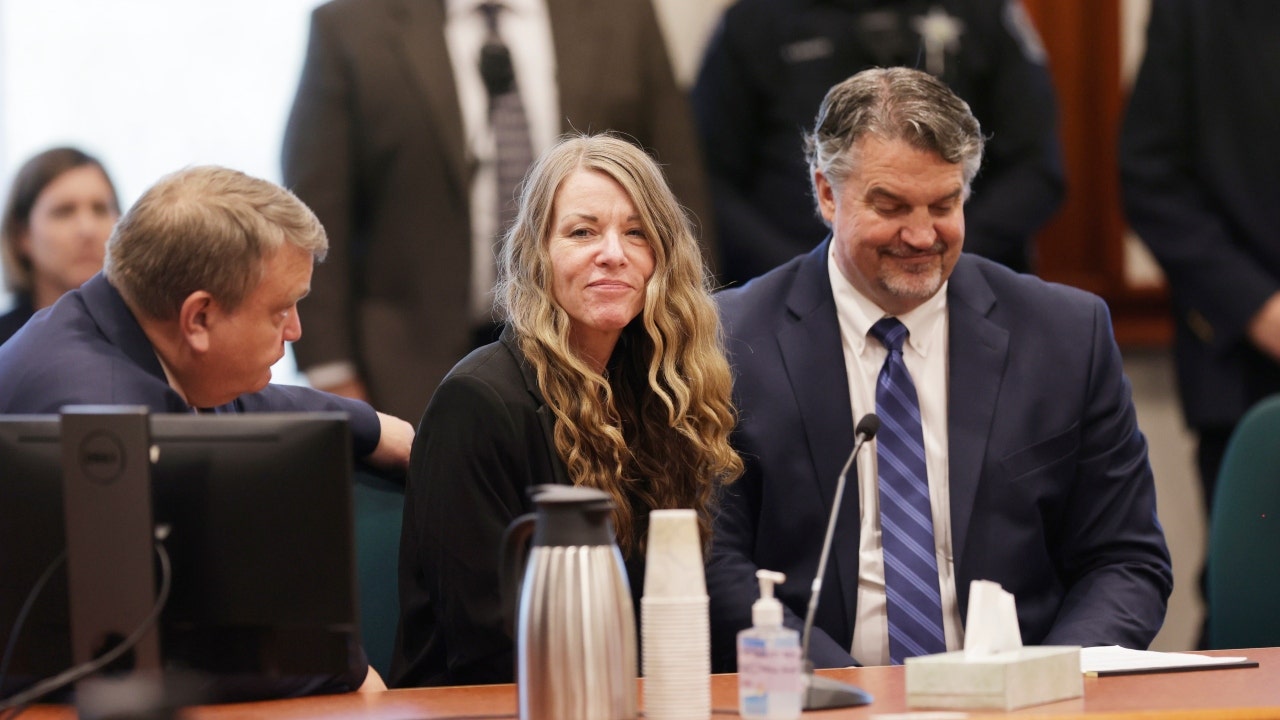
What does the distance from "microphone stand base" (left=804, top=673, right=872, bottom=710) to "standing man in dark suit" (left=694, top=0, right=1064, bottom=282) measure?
2074 millimetres

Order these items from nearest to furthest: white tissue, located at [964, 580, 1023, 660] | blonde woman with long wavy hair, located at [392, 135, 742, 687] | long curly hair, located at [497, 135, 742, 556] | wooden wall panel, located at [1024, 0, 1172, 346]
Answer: white tissue, located at [964, 580, 1023, 660]
blonde woman with long wavy hair, located at [392, 135, 742, 687]
long curly hair, located at [497, 135, 742, 556]
wooden wall panel, located at [1024, 0, 1172, 346]

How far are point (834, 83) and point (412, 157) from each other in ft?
3.40

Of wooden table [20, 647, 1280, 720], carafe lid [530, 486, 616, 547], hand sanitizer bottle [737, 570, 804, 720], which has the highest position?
carafe lid [530, 486, 616, 547]

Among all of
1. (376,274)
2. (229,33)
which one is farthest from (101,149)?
(376,274)

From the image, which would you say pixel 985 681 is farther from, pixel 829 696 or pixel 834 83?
pixel 834 83

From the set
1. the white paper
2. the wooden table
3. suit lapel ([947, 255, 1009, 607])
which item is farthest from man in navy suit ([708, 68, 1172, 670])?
the wooden table

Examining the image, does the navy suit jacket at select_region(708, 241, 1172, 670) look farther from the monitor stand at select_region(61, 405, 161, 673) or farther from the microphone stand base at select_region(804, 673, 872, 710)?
the monitor stand at select_region(61, 405, 161, 673)

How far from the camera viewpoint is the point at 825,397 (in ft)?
9.05

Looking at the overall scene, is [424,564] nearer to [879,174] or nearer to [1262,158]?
[879,174]

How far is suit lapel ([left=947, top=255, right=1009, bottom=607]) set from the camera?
2.68m

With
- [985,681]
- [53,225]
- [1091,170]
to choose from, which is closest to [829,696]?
[985,681]

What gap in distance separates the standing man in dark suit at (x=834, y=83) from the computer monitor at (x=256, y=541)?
7.29 ft

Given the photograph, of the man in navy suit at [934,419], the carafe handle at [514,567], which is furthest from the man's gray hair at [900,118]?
the carafe handle at [514,567]

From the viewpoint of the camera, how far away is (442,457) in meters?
2.35
